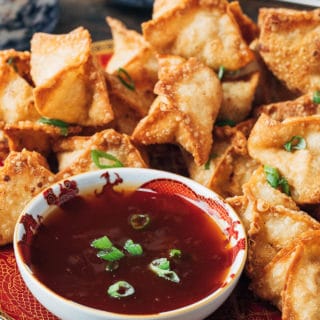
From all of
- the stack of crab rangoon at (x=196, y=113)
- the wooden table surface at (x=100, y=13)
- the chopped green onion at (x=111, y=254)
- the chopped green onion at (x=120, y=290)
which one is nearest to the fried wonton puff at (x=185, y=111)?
the stack of crab rangoon at (x=196, y=113)

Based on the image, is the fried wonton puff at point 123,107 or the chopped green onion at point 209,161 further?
the fried wonton puff at point 123,107

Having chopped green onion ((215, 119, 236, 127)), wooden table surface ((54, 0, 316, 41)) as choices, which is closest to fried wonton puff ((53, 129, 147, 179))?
chopped green onion ((215, 119, 236, 127))

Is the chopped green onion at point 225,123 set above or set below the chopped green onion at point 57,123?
below

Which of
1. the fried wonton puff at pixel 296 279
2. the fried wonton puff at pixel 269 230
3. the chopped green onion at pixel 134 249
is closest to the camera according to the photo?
the fried wonton puff at pixel 296 279

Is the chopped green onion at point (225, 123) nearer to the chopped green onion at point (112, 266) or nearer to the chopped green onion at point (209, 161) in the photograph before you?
the chopped green onion at point (209, 161)

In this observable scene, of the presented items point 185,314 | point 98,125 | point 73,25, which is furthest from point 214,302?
point 73,25

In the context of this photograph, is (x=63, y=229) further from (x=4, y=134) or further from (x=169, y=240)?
(x=4, y=134)

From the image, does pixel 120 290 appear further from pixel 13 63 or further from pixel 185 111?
pixel 13 63

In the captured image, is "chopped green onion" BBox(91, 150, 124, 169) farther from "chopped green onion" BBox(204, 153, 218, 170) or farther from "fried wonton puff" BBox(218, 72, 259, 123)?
"fried wonton puff" BBox(218, 72, 259, 123)
